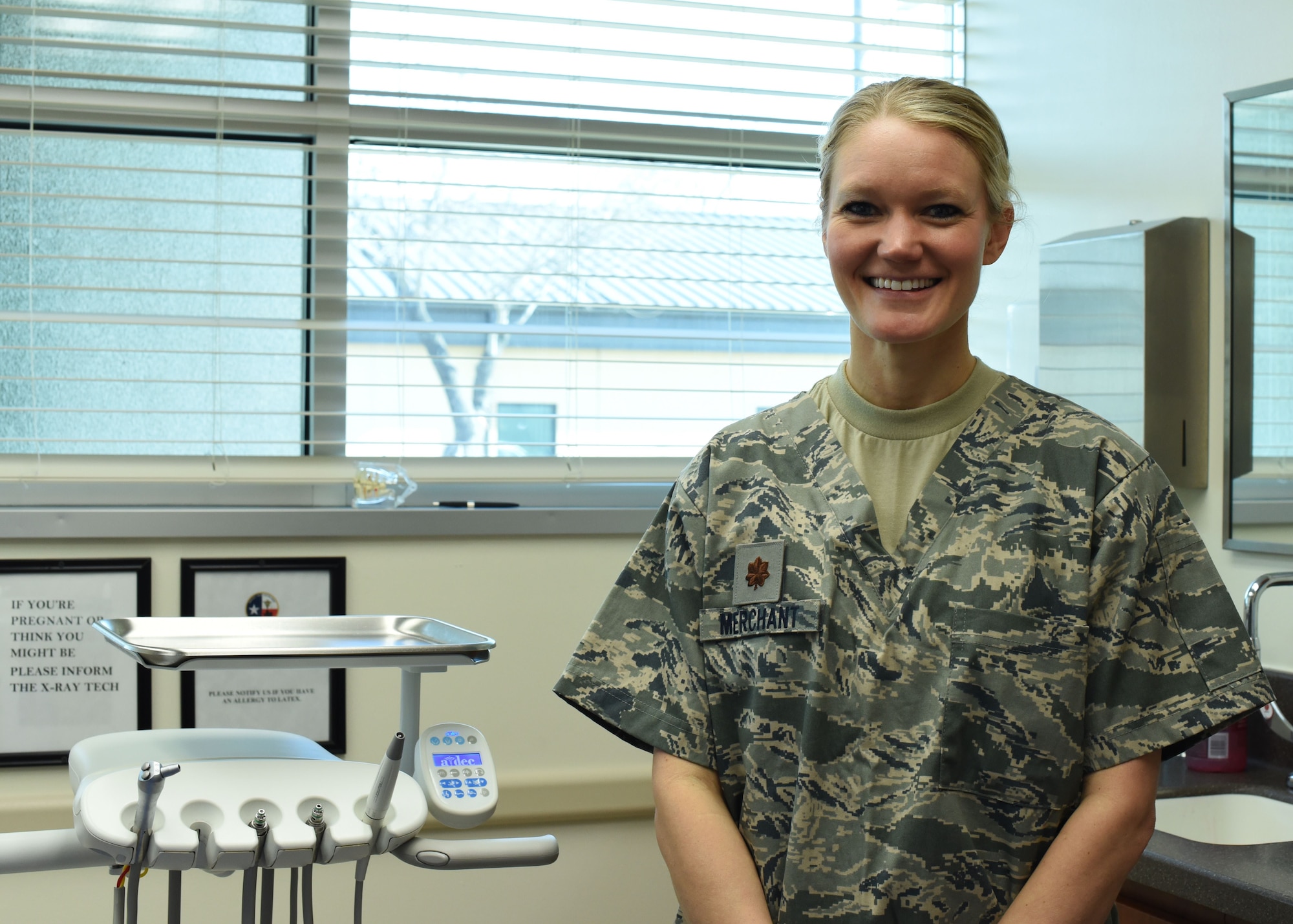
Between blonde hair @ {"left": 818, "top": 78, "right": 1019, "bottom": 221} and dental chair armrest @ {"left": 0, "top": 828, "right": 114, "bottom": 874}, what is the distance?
966mm

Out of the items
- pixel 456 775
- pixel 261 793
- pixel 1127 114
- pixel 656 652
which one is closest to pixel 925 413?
pixel 656 652

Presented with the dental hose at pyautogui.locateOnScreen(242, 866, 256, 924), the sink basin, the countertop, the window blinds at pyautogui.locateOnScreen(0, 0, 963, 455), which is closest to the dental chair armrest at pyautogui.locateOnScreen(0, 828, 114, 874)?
the dental hose at pyautogui.locateOnScreen(242, 866, 256, 924)

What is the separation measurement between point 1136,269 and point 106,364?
178 centimetres

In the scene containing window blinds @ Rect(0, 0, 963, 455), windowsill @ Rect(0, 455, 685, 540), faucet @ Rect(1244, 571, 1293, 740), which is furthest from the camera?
window blinds @ Rect(0, 0, 963, 455)

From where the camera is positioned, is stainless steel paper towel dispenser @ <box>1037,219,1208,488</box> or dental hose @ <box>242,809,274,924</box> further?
stainless steel paper towel dispenser @ <box>1037,219,1208,488</box>

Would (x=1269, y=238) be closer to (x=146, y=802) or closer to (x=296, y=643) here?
(x=296, y=643)

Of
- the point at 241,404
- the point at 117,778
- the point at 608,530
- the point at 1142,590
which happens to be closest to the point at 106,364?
the point at 241,404

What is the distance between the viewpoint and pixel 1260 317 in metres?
1.79

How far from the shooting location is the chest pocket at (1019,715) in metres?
1.02

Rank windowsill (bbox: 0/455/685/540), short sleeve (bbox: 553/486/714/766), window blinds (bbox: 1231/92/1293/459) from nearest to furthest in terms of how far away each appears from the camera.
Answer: short sleeve (bbox: 553/486/714/766) < window blinds (bbox: 1231/92/1293/459) < windowsill (bbox: 0/455/685/540)

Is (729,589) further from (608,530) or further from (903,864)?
(608,530)

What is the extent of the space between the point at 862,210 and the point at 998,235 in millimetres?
148

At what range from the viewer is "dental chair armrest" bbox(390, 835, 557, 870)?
1.19m

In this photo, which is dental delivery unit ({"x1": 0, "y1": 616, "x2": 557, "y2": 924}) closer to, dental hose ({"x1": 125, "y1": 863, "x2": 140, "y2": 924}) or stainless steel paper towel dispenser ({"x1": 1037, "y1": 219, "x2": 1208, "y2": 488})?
dental hose ({"x1": 125, "y1": 863, "x2": 140, "y2": 924})
